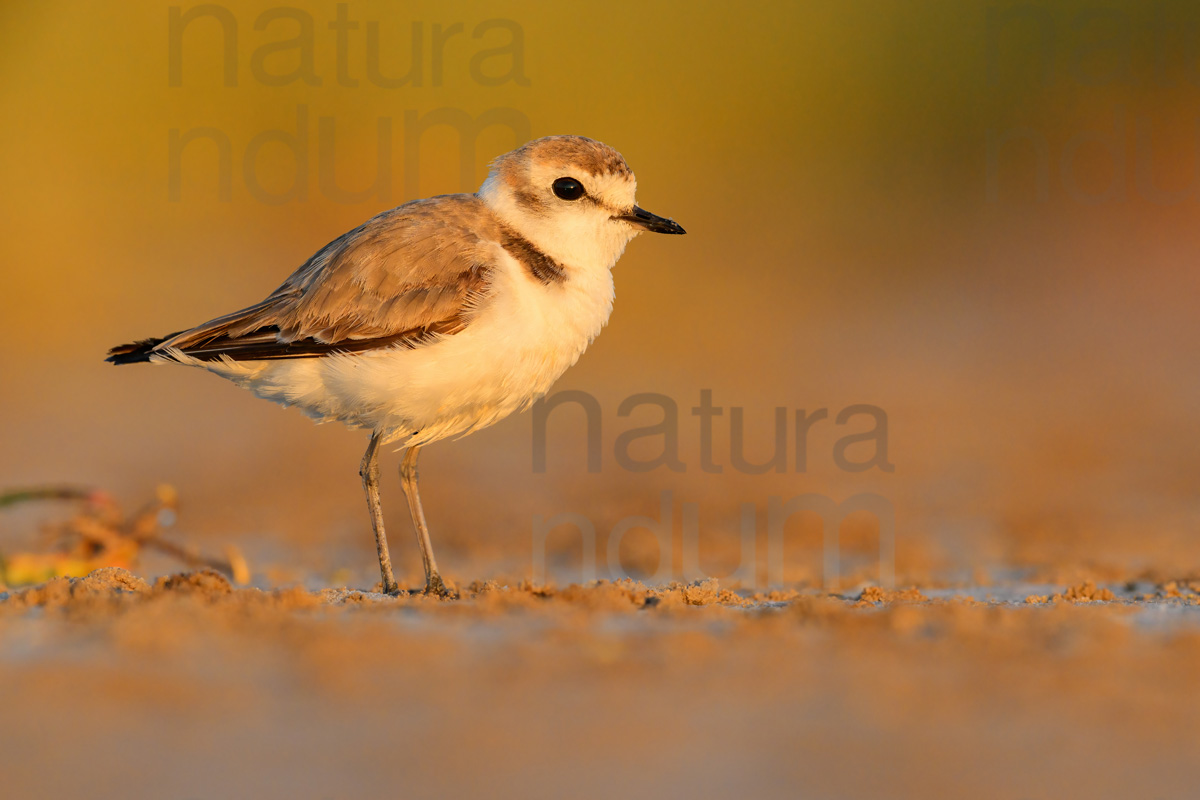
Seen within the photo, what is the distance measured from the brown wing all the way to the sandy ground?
1.27m

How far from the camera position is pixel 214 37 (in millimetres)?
15719

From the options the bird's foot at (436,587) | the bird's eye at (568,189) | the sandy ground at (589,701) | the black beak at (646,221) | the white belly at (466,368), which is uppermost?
the bird's eye at (568,189)

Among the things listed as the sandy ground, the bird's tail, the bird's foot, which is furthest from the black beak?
the bird's tail

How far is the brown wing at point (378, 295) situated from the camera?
15.4 ft

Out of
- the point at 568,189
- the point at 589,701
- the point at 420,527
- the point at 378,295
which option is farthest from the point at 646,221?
the point at 589,701

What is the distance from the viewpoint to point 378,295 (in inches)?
189

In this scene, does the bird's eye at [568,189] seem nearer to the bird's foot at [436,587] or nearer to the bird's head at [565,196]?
the bird's head at [565,196]

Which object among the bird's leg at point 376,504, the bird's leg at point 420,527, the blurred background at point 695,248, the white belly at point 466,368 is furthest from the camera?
the blurred background at point 695,248

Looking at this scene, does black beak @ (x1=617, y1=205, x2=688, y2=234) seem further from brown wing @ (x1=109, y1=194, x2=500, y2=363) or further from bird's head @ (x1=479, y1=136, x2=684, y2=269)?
brown wing @ (x1=109, y1=194, x2=500, y2=363)

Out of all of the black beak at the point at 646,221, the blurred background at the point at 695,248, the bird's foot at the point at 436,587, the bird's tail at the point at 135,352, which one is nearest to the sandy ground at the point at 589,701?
the bird's foot at the point at 436,587

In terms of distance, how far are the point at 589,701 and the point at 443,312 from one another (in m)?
2.16

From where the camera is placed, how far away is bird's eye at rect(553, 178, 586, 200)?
500 centimetres

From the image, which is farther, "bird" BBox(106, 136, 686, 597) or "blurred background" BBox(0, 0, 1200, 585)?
"blurred background" BBox(0, 0, 1200, 585)

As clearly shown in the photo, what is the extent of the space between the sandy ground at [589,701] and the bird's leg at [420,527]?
91 centimetres
